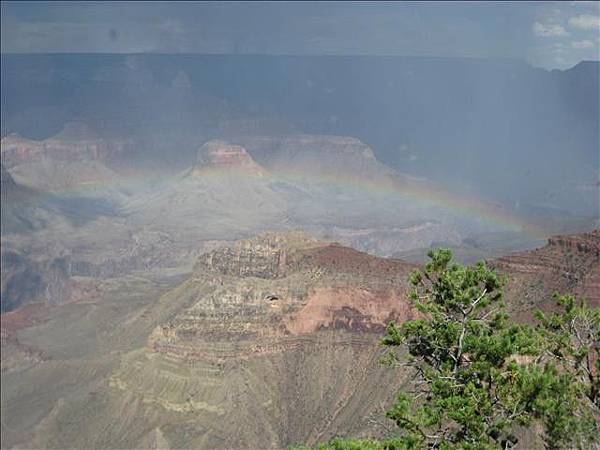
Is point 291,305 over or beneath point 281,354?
over

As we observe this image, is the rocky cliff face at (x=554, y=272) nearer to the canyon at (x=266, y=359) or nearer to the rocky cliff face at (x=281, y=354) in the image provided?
the canyon at (x=266, y=359)

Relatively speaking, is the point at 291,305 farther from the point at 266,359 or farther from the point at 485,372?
the point at 485,372

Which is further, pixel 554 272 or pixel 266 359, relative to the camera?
pixel 266 359

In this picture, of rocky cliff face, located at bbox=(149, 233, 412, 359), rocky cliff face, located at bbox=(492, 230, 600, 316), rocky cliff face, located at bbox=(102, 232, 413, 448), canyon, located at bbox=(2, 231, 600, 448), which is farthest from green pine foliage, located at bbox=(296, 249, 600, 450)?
rocky cliff face, located at bbox=(149, 233, 412, 359)

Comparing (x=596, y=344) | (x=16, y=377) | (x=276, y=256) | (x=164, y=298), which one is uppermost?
(x=596, y=344)

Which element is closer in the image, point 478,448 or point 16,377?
point 478,448

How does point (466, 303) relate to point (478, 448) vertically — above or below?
above

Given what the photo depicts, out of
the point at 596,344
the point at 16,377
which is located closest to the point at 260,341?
the point at 16,377

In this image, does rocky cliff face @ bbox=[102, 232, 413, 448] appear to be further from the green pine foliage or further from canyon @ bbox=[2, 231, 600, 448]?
the green pine foliage

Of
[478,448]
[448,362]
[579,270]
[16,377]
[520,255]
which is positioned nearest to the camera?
[478,448]

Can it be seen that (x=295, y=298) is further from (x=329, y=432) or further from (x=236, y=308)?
(x=329, y=432)

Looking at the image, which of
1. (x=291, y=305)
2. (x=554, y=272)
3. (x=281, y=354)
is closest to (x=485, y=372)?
(x=554, y=272)
